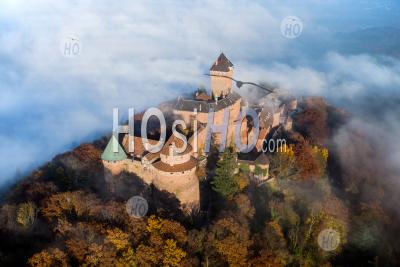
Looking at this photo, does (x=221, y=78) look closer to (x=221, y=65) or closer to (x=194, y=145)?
(x=221, y=65)

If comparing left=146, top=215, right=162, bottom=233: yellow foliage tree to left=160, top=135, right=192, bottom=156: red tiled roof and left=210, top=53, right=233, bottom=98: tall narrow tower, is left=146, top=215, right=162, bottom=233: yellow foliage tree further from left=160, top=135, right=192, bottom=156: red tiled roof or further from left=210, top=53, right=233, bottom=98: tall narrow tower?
left=210, top=53, right=233, bottom=98: tall narrow tower

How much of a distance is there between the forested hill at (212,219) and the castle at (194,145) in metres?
0.99

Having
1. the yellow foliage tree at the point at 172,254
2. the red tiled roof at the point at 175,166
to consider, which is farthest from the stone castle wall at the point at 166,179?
the yellow foliage tree at the point at 172,254

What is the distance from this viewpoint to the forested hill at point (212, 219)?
1196 inches

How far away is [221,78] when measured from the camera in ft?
163

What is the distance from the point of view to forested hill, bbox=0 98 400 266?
3039 cm

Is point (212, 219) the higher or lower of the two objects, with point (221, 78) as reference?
lower

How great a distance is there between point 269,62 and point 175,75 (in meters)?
27.1

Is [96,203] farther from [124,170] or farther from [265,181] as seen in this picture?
[265,181]

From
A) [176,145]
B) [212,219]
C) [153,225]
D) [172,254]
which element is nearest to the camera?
[172,254]

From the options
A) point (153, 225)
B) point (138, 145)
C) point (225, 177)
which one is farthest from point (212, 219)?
point (138, 145)

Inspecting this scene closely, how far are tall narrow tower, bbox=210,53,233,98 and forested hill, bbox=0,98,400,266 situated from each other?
29.4ft

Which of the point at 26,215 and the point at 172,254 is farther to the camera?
the point at 26,215

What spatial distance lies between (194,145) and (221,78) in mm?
13475
